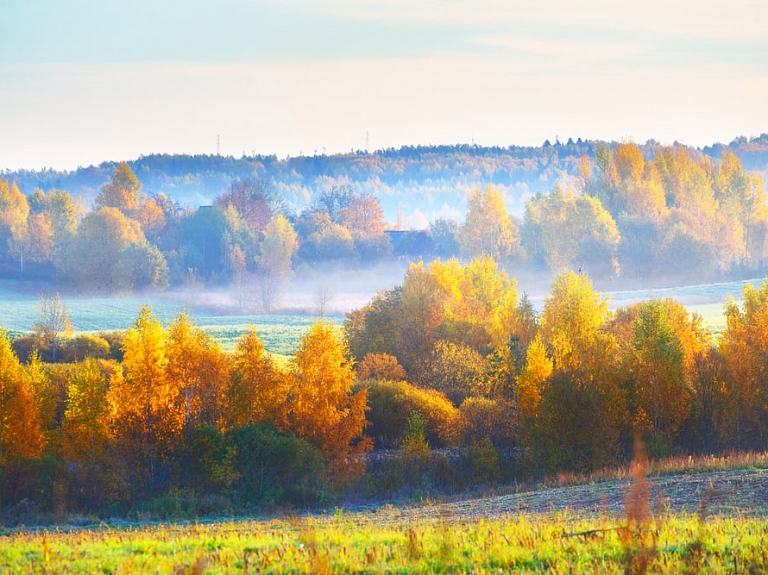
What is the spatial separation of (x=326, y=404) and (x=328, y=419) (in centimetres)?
59

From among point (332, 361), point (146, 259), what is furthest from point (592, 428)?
point (146, 259)

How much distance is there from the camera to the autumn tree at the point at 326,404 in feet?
118

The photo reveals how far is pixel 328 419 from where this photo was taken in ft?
119

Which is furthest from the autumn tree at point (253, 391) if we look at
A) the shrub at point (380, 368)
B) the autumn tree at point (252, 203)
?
the autumn tree at point (252, 203)

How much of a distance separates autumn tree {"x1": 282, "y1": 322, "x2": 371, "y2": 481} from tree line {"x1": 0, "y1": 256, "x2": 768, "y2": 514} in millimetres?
54

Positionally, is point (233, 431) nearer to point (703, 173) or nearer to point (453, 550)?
point (453, 550)

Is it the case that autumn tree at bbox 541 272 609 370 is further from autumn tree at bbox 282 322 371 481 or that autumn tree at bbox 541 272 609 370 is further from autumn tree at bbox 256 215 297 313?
autumn tree at bbox 256 215 297 313

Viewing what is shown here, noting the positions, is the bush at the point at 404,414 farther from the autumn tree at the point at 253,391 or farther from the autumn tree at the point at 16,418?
the autumn tree at the point at 16,418

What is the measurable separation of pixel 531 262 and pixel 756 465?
3618 inches

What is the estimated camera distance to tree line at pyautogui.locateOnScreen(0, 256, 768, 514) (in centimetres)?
3281

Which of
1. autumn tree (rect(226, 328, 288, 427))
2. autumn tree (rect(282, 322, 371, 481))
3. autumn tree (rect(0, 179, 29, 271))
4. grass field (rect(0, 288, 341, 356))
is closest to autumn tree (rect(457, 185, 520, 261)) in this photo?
grass field (rect(0, 288, 341, 356))

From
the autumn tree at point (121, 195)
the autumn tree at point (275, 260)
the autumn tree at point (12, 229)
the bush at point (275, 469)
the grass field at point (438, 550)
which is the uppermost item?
the autumn tree at point (121, 195)

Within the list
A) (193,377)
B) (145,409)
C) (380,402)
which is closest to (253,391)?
(193,377)

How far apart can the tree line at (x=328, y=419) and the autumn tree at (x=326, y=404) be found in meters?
→ 0.05
